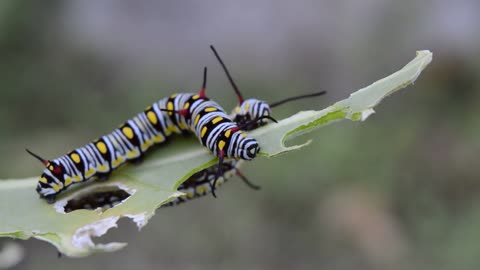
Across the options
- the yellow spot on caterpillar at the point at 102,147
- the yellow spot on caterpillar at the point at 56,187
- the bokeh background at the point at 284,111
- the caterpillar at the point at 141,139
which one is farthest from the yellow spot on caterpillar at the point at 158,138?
the bokeh background at the point at 284,111

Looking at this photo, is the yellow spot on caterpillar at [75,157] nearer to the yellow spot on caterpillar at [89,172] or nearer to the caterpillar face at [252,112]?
the yellow spot on caterpillar at [89,172]

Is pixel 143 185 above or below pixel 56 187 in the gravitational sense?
below

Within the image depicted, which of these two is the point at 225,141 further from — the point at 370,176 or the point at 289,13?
the point at 289,13

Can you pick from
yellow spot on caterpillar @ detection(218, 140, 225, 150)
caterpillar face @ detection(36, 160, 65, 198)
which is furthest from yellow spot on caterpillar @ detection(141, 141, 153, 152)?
yellow spot on caterpillar @ detection(218, 140, 225, 150)

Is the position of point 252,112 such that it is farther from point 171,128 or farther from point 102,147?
point 102,147

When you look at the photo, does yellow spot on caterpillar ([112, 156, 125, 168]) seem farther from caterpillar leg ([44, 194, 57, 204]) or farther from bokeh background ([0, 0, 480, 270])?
bokeh background ([0, 0, 480, 270])

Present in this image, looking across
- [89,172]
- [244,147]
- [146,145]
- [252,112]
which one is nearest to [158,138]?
[146,145]
